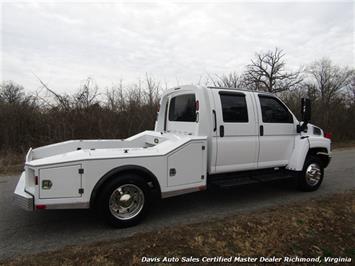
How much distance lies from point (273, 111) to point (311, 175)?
181cm

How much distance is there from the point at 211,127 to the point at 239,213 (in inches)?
64.0

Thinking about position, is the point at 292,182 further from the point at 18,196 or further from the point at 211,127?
the point at 18,196

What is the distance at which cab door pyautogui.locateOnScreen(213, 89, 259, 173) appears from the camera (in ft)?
15.2

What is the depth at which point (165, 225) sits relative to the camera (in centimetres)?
398

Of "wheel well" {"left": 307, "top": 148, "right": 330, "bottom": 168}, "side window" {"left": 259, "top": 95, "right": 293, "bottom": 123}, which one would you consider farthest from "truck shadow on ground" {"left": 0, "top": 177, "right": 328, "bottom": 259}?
"side window" {"left": 259, "top": 95, "right": 293, "bottom": 123}

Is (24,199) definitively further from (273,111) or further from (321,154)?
(321,154)

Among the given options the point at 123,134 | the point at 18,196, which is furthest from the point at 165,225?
the point at 123,134

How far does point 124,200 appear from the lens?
379 centimetres

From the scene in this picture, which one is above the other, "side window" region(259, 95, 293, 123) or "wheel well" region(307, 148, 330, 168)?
"side window" region(259, 95, 293, 123)

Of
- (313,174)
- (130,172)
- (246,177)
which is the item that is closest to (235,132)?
(246,177)

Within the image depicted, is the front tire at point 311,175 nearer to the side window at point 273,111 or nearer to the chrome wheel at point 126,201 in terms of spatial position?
the side window at point 273,111

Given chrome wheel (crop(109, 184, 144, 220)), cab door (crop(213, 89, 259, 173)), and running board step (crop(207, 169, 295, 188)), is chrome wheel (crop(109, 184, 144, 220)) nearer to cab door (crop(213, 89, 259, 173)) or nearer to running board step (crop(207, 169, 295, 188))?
running board step (crop(207, 169, 295, 188))

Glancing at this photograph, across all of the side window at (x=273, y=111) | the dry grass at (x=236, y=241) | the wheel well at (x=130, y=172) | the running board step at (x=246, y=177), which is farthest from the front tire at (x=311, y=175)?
the wheel well at (x=130, y=172)

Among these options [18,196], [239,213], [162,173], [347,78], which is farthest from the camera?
[347,78]
